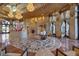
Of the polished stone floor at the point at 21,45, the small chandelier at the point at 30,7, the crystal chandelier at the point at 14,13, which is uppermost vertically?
the small chandelier at the point at 30,7

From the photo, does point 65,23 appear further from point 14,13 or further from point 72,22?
point 14,13

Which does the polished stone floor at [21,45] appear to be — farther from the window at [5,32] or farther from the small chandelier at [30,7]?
the small chandelier at [30,7]

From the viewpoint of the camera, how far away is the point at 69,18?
1.77 m

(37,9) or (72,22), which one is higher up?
(37,9)

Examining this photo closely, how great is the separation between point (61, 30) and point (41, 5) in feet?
1.82

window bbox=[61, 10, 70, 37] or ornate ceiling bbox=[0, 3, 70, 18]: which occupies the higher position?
ornate ceiling bbox=[0, 3, 70, 18]

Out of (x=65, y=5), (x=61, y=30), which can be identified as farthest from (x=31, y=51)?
(x=65, y=5)

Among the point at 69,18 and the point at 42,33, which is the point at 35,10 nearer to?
the point at 42,33

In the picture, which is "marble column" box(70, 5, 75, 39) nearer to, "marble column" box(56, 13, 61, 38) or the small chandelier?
"marble column" box(56, 13, 61, 38)

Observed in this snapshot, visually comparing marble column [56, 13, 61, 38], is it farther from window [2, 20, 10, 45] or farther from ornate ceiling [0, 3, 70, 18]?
window [2, 20, 10, 45]

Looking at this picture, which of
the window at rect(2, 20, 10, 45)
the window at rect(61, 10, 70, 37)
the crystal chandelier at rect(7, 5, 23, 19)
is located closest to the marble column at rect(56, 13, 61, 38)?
the window at rect(61, 10, 70, 37)

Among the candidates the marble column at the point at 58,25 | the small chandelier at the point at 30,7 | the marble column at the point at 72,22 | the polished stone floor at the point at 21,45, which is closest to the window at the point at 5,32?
the polished stone floor at the point at 21,45

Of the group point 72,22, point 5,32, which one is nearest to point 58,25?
point 72,22

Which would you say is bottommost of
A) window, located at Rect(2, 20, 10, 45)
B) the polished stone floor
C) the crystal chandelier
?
the polished stone floor
